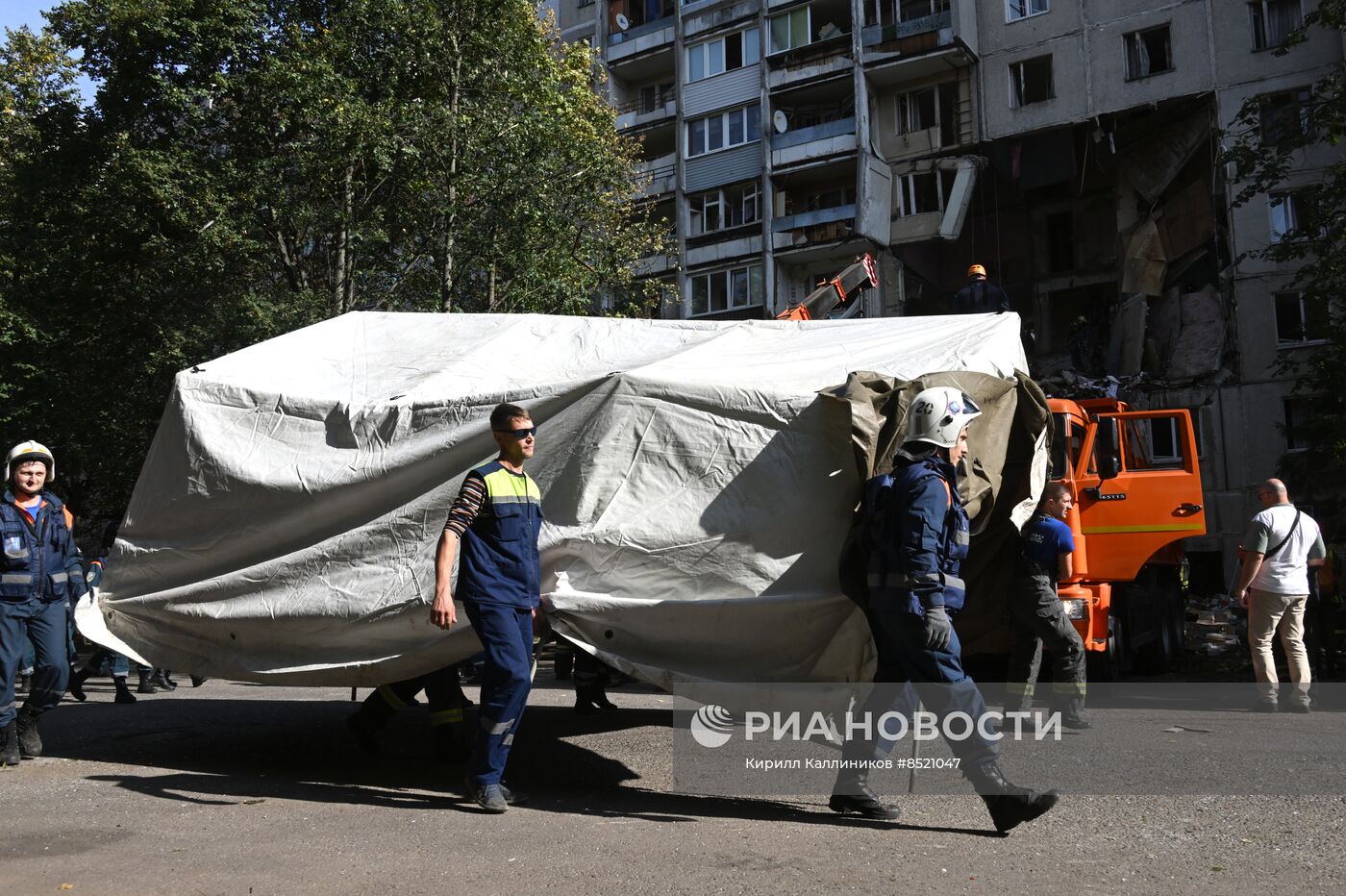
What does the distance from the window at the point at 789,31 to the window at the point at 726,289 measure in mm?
6557

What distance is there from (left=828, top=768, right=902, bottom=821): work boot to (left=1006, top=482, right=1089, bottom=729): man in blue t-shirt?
247 centimetres

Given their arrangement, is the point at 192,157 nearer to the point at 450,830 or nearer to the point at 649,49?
the point at 450,830

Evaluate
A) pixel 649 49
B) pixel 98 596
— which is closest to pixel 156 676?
pixel 98 596

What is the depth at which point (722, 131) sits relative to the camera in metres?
34.8

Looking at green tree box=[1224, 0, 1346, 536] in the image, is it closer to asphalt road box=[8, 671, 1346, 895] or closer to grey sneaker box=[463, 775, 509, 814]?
asphalt road box=[8, 671, 1346, 895]

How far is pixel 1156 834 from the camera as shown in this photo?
16.2 feet

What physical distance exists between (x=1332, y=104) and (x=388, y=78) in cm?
1500

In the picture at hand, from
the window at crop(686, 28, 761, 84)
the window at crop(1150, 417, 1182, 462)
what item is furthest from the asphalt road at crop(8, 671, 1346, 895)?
the window at crop(686, 28, 761, 84)

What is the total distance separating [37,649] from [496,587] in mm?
3450

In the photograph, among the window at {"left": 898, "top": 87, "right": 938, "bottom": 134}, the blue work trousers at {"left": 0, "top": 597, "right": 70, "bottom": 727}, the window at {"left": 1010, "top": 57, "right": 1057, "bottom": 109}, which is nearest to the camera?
the blue work trousers at {"left": 0, "top": 597, "right": 70, "bottom": 727}

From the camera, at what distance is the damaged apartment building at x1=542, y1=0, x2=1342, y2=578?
88.2 ft

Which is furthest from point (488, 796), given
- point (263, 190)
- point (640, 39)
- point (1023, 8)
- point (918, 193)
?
point (640, 39)

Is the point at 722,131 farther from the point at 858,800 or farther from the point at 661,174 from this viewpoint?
the point at 858,800

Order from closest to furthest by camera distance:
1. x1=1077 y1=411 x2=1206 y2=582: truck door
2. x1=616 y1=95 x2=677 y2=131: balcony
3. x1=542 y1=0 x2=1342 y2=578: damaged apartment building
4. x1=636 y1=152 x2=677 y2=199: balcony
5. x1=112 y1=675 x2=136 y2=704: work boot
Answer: x1=112 y1=675 x2=136 y2=704: work boot
x1=1077 y1=411 x2=1206 y2=582: truck door
x1=542 y1=0 x2=1342 y2=578: damaged apartment building
x1=636 y1=152 x2=677 y2=199: balcony
x1=616 y1=95 x2=677 y2=131: balcony
